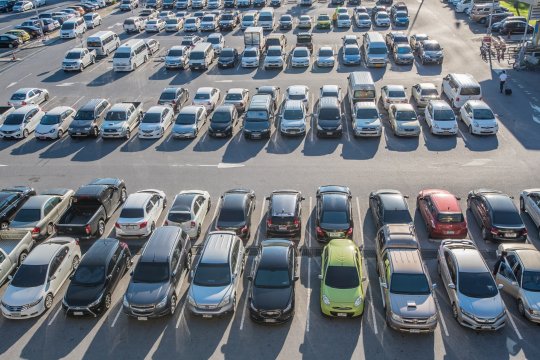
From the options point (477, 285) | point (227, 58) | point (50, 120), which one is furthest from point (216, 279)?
point (227, 58)

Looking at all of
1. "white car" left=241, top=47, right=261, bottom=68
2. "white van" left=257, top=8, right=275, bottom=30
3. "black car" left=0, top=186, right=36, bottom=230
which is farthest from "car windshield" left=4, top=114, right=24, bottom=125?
"white van" left=257, top=8, right=275, bottom=30

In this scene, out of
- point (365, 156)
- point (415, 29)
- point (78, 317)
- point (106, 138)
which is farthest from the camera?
point (415, 29)

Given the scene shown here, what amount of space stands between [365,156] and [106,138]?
15518 mm

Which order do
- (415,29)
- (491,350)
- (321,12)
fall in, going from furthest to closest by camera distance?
1. (321,12)
2. (415,29)
3. (491,350)

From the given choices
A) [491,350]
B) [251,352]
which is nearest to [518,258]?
[491,350]

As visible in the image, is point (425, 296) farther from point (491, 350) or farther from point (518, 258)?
point (518, 258)

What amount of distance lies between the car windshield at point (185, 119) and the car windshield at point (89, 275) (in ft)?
48.5

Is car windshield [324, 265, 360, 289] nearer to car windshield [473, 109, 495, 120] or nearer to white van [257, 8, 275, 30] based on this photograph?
car windshield [473, 109, 495, 120]

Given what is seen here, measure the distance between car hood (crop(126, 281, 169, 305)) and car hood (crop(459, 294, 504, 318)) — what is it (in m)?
9.73

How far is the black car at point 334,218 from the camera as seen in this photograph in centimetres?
2067

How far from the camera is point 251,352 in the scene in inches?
633

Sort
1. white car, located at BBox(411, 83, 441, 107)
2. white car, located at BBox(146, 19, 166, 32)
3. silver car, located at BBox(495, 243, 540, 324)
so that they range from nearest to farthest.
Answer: silver car, located at BBox(495, 243, 540, 324), white car, located at BBox(411, 83, 441, 107), white car, located at BBox(146, 19, 166, 32)

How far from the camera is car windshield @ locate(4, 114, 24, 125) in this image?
32.3 m

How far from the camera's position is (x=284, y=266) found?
17.8m
